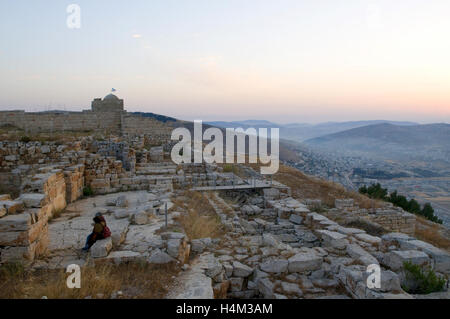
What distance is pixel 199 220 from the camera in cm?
757

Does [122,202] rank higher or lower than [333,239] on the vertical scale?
higher

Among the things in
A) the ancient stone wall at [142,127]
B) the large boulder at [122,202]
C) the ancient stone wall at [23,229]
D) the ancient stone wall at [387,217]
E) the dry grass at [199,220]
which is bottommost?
the ancient stone wall at [387,217]

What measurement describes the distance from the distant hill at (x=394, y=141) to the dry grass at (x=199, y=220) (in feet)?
244

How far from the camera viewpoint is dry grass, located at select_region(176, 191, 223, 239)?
6.86m

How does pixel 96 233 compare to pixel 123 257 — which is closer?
pixel 123 257

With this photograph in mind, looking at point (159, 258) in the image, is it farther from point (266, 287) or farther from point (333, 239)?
point (333, 239)

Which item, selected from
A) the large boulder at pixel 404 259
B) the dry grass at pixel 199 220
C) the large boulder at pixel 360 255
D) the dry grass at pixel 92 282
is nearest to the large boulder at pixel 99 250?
the dry grass at pixel 92 282

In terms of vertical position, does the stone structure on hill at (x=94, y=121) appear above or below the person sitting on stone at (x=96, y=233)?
above

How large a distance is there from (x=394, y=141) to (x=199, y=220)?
113643 millimetres

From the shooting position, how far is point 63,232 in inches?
254

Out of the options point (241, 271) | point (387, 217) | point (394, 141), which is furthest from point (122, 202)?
point (394, 141)

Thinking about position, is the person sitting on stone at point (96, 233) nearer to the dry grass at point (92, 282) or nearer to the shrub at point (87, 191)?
the dry grass at point (92, 282)

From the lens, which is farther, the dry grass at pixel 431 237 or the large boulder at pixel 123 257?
the dry grass at pixel 431 237

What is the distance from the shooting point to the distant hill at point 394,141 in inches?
3216
